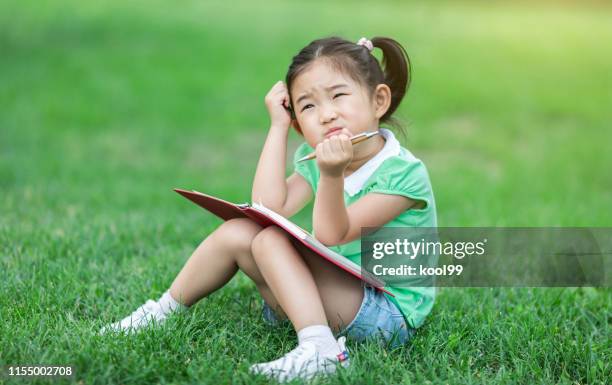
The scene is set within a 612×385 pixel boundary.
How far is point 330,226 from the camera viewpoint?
2543mm

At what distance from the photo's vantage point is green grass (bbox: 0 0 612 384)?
8.70ft

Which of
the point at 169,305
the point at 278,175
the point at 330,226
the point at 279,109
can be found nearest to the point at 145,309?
the point at 169,305

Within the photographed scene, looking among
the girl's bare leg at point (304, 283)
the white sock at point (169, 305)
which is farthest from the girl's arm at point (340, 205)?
the white sock at point (169, 305)

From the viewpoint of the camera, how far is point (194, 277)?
283cm

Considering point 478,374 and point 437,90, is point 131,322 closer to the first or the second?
point 478,374

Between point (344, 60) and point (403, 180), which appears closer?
point (403, 180)

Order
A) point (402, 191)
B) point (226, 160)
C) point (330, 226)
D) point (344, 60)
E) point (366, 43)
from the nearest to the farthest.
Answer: point (330, 226)
point (402, 191)
point (344, 60)
point (366, 43)
point (226, 160)

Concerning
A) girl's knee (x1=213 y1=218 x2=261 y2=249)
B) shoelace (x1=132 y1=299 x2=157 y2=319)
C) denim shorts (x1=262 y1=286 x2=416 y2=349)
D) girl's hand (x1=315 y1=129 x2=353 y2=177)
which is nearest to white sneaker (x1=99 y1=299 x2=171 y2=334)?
shoelace (x1=132 y1=299 x2=157 y2=319)

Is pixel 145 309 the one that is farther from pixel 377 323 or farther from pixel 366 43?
pixel 366 43

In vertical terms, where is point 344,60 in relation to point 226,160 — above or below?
above

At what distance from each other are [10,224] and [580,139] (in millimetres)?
5865

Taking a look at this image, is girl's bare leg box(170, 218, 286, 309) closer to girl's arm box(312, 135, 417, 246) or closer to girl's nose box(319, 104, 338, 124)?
girl's arm box(312, 135, 417, 246)

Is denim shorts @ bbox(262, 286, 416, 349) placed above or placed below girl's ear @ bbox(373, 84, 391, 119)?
below

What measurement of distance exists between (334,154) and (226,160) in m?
5.45
